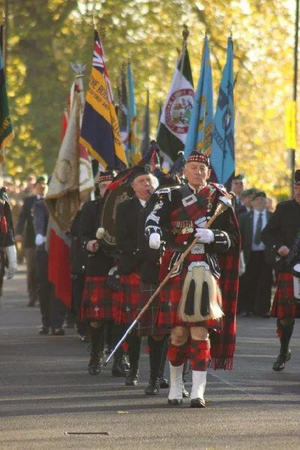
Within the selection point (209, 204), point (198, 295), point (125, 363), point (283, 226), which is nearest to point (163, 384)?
point (125, 363)

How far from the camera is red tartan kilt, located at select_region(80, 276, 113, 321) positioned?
13.6m

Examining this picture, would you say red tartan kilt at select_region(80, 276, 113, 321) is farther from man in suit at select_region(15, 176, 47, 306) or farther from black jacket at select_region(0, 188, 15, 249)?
man in suit at select_region(15, 176, 47, 306)

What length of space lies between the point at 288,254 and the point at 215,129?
232 inches

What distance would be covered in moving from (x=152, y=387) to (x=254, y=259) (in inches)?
437

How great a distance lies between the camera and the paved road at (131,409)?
9.39m

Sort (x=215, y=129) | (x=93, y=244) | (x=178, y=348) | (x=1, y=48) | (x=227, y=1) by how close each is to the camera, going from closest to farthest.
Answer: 1. (x=178, y=348)
2. (x=93, y=244)
3. (x=1, y=48)
4. (x=215, y=129)
5. (x=227, y=1)

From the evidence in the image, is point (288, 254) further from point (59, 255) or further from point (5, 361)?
point (59, 255)

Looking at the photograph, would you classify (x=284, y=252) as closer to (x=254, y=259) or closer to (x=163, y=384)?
(x=163, y=384)

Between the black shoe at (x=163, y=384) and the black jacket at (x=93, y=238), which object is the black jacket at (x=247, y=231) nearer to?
the black jacket at (x=93, y=238)

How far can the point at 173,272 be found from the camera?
1116 cm

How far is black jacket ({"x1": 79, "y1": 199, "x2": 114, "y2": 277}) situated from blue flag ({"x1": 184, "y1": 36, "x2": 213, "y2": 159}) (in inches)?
171

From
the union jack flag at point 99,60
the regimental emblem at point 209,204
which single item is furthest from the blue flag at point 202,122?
the regimental emblem at point 209,204

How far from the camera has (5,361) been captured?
568 inches

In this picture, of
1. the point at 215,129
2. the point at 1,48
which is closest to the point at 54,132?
the point at 215,129
